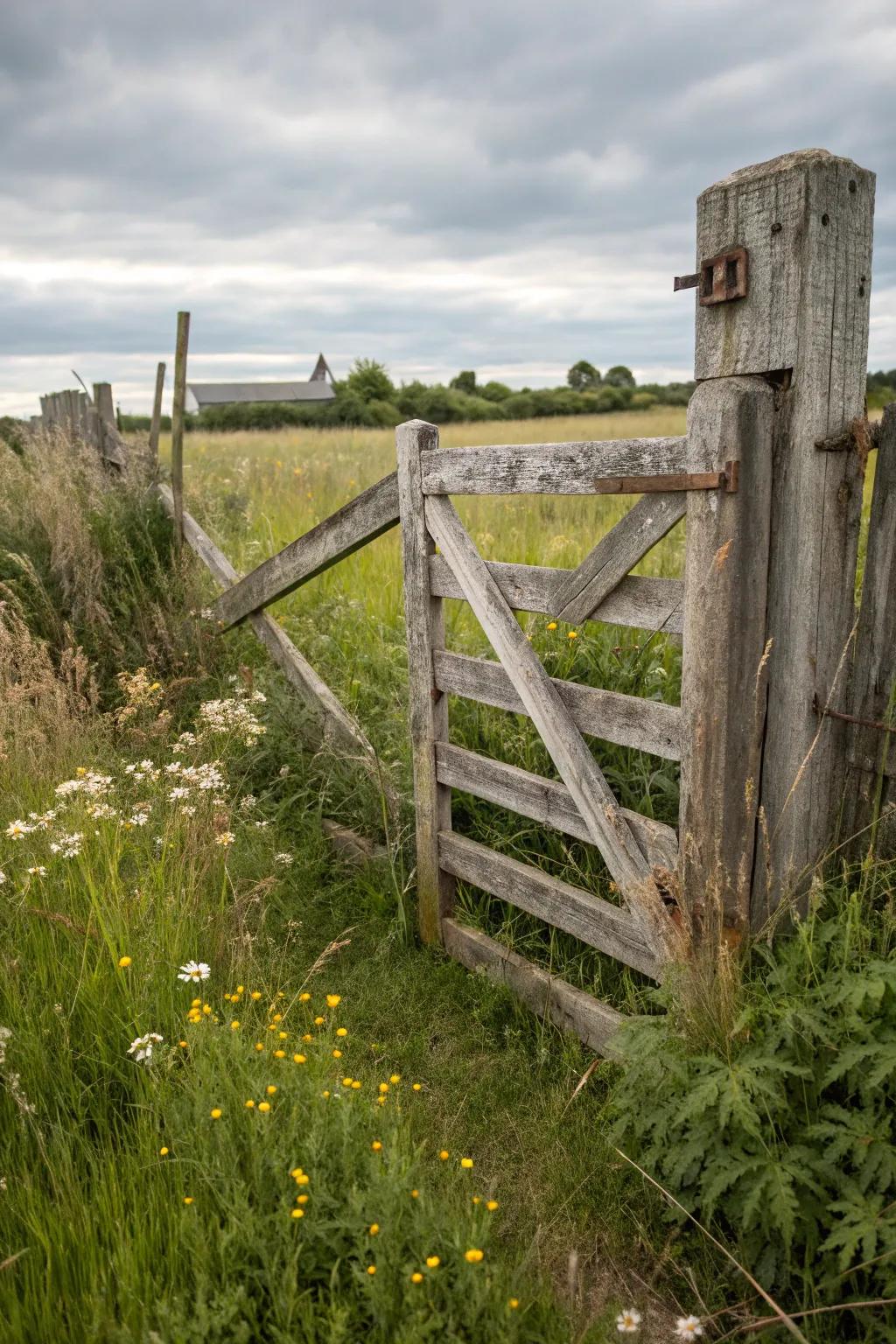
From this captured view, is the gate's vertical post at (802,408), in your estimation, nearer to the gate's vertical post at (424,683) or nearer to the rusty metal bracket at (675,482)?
the rusty metal bracket at (675,482)

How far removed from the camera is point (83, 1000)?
2.83 metres

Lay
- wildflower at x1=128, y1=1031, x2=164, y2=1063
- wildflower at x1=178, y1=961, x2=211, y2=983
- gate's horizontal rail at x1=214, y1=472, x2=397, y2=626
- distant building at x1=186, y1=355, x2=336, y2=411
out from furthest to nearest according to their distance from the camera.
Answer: distant building at x1=186, y1=355, x2=336, y2=411 < gate's horizontal rail at x1=214, y1=472, x2=397, y2=626 < wildflower at x1=178, y1=961, x2=211, y2=983 < wildflower at x1=128, y1=1031, x2=164, y2=1063

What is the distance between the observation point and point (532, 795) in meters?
3.33

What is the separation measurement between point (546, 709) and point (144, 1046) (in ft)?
5.15

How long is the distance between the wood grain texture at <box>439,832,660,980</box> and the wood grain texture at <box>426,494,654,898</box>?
0.54 feet

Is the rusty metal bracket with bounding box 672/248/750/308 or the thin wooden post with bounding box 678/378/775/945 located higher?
the rusty metal bracket with bounding box 672/248/750/308

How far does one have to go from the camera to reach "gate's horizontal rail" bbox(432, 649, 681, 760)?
2.69 m

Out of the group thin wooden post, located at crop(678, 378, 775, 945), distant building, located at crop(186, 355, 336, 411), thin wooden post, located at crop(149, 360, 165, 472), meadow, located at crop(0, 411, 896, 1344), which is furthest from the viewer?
distant building, located at crop(186, 355, 336, 411)

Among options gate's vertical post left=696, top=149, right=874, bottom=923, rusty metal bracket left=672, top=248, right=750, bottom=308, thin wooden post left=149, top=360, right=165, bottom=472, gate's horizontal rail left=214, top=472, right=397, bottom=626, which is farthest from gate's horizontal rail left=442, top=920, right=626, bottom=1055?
thin wooden post left=149, top=360, right=165, bottom=472

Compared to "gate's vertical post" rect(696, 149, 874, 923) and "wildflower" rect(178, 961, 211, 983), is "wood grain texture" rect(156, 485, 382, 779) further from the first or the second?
"gate's vertical post" rect(696, 149, 874, 923)

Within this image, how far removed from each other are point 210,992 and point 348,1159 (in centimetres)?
101

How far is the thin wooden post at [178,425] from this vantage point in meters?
6.61

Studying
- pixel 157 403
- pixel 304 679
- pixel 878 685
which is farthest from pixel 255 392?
pixel 878 685

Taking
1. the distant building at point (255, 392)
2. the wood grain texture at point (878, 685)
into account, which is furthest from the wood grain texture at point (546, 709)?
the distant building at point (255, 392)
